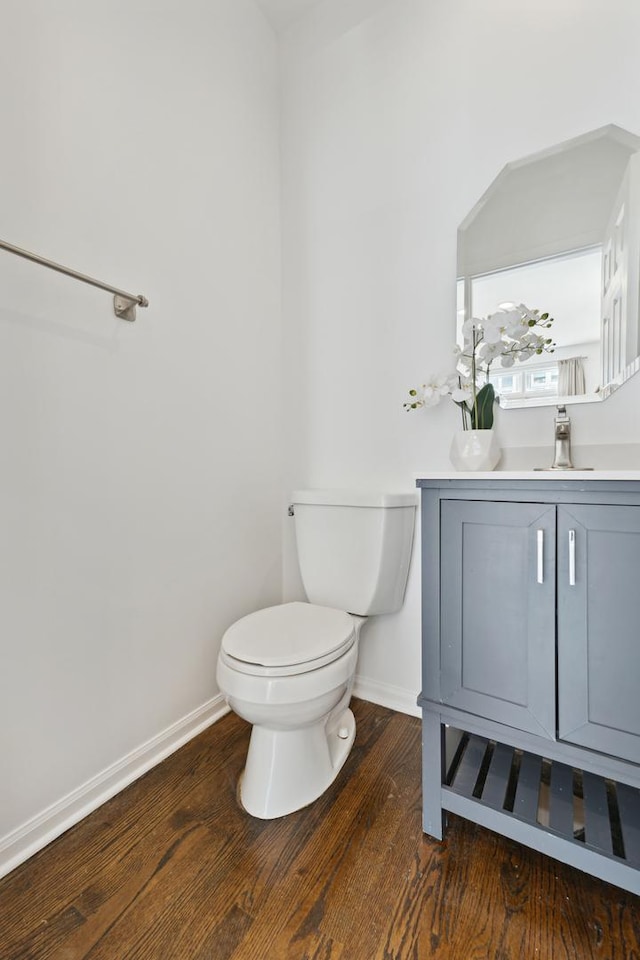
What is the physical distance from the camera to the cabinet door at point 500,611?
89 cm

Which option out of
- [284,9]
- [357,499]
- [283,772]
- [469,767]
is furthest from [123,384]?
[284,9]

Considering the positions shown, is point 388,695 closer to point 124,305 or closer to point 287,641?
point 287,641

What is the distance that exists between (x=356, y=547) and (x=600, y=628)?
0.74 metres

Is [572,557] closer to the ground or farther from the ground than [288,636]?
farther from the ground

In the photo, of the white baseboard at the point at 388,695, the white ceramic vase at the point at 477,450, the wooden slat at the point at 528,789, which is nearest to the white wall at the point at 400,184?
the white baseboard at the point at 388,695

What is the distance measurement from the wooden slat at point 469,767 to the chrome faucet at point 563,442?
791 millimetres

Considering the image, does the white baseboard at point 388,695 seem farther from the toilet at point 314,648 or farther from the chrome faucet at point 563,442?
the chrome faucet at point 563,442

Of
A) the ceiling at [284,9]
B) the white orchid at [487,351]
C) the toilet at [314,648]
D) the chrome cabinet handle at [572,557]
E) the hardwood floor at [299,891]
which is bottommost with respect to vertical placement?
the hardwood floor at [299,891]

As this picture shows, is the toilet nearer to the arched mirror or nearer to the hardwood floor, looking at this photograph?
the hardwood floor

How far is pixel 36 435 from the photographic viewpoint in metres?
1.02

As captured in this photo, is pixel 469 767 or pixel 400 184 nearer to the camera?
pixel 469 767

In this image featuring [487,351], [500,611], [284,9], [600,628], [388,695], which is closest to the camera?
[600,628]

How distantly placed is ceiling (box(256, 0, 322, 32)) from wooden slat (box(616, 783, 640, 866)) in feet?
8.77

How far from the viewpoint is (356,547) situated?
1.45m
